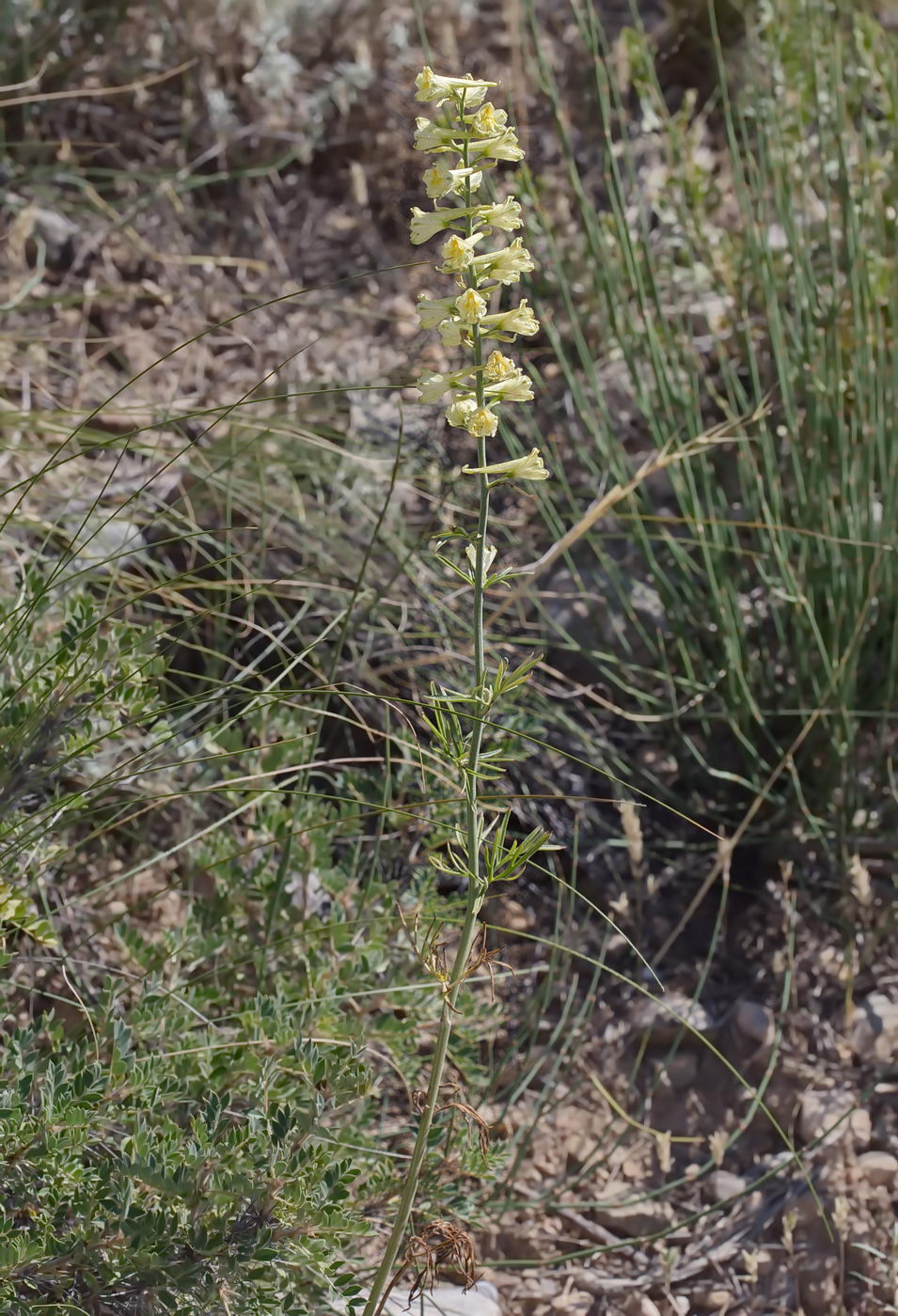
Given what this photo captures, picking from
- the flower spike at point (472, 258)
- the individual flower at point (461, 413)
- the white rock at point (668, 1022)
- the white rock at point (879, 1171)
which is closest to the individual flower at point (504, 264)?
the flower spike at point (472, 258)

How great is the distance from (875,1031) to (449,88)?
152cm

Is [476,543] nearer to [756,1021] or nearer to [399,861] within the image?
[399,861]

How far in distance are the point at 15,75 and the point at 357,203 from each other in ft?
2.70

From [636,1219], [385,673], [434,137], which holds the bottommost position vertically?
[636,1219]

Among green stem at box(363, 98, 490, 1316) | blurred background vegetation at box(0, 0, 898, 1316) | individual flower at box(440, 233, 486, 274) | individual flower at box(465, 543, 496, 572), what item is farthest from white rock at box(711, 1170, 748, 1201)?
individual flower at box(440, 233, 486, 274)

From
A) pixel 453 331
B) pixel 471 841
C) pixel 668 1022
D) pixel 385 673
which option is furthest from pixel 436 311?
pixel 668 1022

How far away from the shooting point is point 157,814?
6.46 ft

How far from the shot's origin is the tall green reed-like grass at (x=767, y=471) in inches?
77.6

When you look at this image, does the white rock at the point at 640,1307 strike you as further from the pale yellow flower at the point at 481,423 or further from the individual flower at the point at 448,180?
the individual flower at the point at 448,180

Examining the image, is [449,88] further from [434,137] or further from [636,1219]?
[636,1219]

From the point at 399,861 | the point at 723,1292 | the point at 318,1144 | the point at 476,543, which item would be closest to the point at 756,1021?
the point at 723,1292

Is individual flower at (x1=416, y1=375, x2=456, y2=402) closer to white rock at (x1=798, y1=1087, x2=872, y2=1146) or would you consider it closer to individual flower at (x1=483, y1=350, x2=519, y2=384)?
individual flower at (x1=483, y1=350, x2=519, y2=384)

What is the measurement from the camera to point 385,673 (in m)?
2.18

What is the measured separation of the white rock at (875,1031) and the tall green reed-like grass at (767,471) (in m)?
0.27
